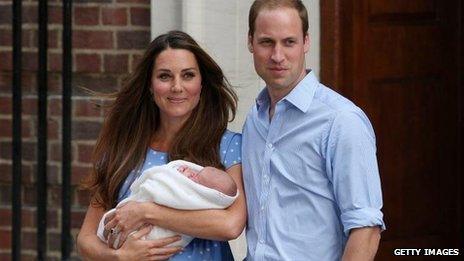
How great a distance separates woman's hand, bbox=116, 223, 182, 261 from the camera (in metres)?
3.74

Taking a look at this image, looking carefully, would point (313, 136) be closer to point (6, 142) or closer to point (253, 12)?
point (253, 12)

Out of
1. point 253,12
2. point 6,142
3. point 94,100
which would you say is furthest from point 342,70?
point 253,12

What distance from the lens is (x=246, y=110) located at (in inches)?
217

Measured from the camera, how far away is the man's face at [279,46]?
3555 mm

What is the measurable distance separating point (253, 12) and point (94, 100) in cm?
193

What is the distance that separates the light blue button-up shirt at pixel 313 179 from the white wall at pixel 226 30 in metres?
1.73

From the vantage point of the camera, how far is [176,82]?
12.6 ft

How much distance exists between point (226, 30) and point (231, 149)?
164 cm

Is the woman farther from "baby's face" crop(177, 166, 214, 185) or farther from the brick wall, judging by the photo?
the brick wall

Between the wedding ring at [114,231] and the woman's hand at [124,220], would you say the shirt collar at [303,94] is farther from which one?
the wedding ring at [114,231]
